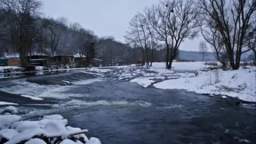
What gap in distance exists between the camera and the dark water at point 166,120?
798 centimetres

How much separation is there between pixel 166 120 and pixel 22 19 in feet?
130

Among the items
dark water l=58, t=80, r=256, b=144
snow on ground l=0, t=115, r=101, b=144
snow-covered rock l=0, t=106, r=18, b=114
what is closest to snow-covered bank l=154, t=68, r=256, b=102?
dark water l=58, t=80, r=256, b=144

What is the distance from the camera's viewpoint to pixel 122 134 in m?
8.35

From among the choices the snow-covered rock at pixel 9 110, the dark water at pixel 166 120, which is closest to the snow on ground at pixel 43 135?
the dark water at pixel 166 120

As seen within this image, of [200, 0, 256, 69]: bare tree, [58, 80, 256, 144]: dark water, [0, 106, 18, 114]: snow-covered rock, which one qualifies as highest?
[200, 0, 256, 69]: bare tree

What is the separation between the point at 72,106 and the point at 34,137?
266 inches

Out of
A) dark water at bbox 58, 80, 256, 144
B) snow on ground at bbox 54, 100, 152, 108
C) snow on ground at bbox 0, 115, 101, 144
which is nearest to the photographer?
snow on ground at bbox 0, 115, 101, 144

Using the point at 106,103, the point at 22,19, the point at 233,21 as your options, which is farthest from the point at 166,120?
the point at 22,19

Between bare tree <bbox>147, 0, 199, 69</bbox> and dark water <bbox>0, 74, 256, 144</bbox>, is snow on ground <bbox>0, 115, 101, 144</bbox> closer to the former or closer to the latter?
dark water <bbox>0, 74, 256, 144</bbox>

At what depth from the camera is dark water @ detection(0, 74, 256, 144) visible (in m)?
7.98

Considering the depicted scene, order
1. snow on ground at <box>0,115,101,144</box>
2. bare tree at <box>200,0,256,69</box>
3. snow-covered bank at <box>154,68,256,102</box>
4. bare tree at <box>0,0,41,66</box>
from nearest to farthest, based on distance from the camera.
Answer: snow on ground at <box>0,115,101,144</box>
snow-covered bank at <box>154,68,256,102</box>
bare tree at <box>200,0,256,69</box>
bare tree at <box>0,0,41,66</box>

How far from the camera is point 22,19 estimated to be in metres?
43.7

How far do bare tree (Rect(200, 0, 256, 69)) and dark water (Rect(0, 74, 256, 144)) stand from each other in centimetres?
1268

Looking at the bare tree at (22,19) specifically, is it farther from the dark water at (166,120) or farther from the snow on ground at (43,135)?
the snow on ground at (43,135)
